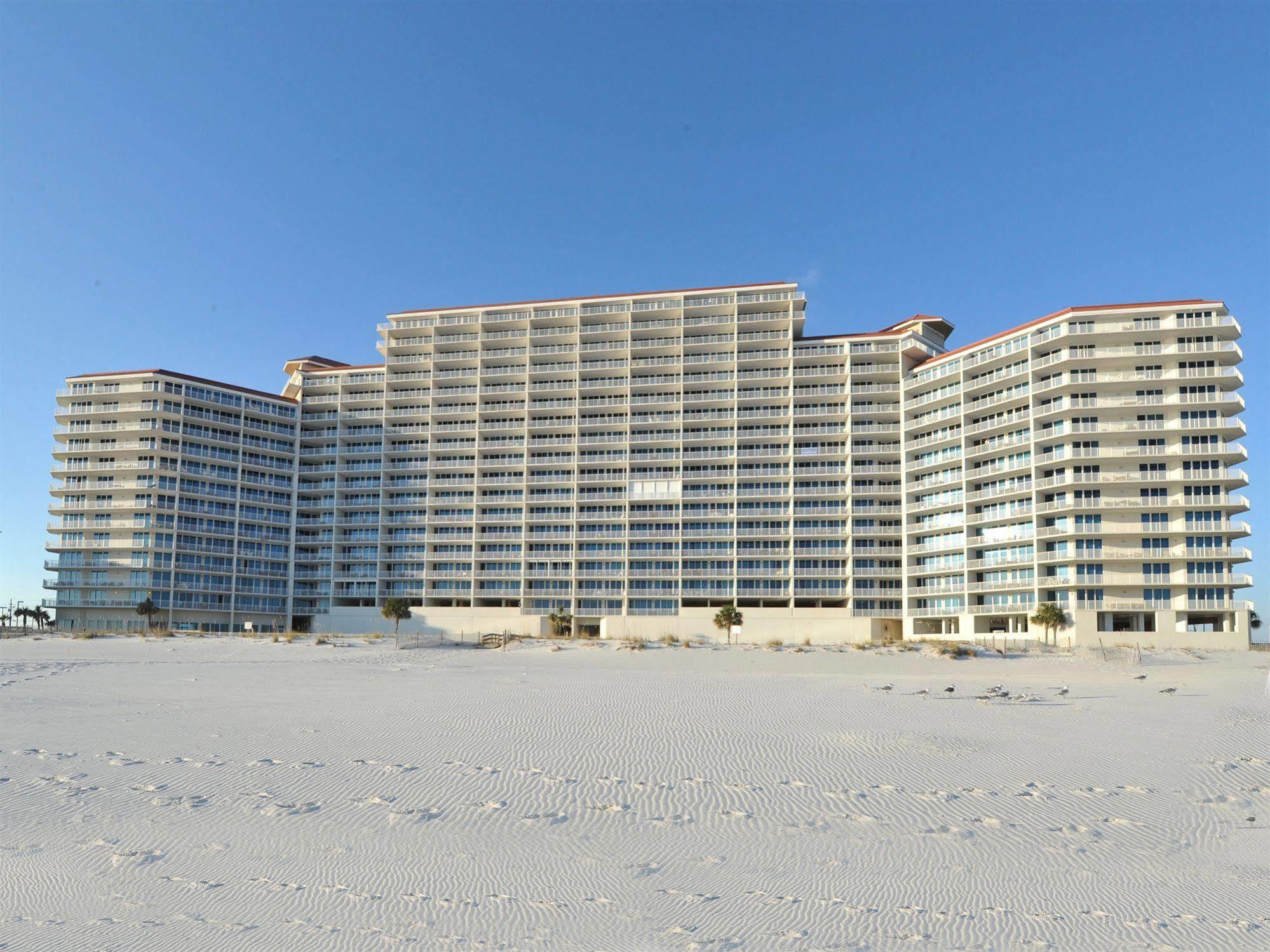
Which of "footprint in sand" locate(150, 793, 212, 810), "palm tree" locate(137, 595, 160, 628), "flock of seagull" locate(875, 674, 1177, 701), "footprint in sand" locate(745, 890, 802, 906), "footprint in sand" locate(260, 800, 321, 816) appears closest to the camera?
"footprint in sand" locate(745, 890, 802, 906)

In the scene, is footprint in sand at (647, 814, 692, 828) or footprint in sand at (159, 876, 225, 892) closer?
footprint in sand at (159, 876, 225, 892)

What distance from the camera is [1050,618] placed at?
245 ft

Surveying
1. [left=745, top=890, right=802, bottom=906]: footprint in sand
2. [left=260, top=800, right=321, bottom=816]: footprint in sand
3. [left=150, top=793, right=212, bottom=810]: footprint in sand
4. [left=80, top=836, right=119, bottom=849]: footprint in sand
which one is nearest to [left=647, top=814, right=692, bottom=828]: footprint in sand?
[left=745, top=890, right=802, bottom=906]: footprint in sand

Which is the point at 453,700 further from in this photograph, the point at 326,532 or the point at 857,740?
the point at 326,532

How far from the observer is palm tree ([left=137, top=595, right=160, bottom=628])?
322 feet

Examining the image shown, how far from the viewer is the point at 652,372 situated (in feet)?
366

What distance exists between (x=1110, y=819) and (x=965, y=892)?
198 inches

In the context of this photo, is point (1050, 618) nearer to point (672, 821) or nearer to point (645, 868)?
point (672, 821)

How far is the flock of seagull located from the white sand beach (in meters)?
0.96

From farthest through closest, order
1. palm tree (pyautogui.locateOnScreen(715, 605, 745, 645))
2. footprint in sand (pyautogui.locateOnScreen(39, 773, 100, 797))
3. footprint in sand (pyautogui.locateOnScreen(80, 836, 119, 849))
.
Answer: palm tree (pyautogui.locateOnScreen(715, 605, 745, 645)), footprint in sand (pyautogui.locateOnScreen(39, 773, 100, 797)), footprint in sand (pyautogui.locateOnScreen(80, 836, 119, 849))

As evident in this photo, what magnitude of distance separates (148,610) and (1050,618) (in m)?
84.0

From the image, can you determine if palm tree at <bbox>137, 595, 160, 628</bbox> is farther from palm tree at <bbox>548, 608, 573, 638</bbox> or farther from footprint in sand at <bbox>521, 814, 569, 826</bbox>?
footprint in sand at <bbox>521, 814, 569, 826</bbox>

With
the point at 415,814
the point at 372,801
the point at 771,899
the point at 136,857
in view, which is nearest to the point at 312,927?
the point at 136,857

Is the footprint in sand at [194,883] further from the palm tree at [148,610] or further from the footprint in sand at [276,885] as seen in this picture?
the palm tree at [148,610]
